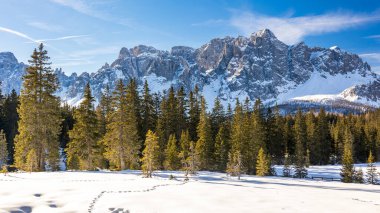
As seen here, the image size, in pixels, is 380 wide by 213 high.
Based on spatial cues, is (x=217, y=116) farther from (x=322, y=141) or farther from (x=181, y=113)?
(x=322, y=141)

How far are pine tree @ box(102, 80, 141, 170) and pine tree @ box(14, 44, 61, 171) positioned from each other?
23.0 feet

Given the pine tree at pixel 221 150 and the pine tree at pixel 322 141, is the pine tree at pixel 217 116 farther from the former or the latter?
the pine tree at pixel 322 141

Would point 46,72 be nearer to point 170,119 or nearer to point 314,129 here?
point 170,119

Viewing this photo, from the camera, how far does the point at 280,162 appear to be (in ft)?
268

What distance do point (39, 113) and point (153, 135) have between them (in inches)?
461

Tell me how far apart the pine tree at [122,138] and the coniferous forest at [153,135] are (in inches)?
4.3

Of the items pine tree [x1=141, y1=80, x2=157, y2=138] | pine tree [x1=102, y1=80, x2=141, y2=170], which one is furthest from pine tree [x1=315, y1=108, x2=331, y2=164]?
pine tree [x1=102, y1=80, x2=141, y2=170]

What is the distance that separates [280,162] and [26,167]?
61.1 m

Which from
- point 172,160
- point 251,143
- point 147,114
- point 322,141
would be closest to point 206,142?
point 251,143

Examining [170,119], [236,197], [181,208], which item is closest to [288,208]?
[236,197]

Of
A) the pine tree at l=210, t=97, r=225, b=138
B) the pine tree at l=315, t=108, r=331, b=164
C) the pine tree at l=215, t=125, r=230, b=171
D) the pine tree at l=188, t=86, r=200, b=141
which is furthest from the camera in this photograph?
the pine tree at l=315, t=108, r=331, b=164

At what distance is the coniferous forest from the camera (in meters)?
31.9

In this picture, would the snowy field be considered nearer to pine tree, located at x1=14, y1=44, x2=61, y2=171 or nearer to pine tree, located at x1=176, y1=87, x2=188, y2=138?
pine tree, located at x1=14, y1=44, x2=61, y2=171

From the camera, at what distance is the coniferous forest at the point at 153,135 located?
105ft
